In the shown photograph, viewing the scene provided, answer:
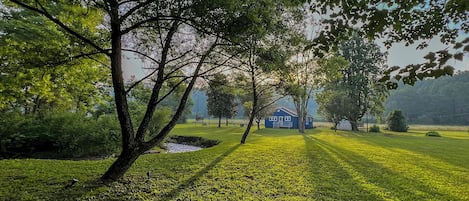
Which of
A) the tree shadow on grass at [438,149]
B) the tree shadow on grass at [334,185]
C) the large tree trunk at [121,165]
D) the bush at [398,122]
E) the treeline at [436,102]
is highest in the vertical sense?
the treeline at [436,102]

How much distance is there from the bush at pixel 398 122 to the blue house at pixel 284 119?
1234 centimetres

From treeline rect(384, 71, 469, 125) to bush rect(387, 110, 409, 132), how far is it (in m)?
23.2

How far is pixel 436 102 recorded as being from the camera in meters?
54.1

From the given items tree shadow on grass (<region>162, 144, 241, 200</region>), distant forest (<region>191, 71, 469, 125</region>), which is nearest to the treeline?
distant forest (<region>191, 71, 469, 125</region>)

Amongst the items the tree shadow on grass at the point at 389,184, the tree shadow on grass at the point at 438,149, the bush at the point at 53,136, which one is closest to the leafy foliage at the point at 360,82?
the tree shadow on grass at the point at 438,149

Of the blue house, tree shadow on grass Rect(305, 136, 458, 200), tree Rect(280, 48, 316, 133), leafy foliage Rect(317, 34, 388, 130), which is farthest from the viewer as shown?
the blue house

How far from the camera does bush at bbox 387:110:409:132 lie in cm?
3094

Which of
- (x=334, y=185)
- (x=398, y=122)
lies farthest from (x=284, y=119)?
(x=334, y=185)

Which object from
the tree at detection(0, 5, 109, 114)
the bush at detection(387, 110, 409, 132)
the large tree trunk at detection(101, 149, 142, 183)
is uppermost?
the tree at detection(0, 5, 109, 114)

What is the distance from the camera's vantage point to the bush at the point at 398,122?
30944 mm

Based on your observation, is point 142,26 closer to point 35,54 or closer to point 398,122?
point 35,54

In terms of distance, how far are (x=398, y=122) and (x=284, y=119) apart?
1533 centimetres

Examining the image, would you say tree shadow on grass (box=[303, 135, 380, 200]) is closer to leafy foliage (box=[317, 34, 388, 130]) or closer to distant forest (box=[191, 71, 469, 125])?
leafy foliage (box=[317, 34, 388, 130])

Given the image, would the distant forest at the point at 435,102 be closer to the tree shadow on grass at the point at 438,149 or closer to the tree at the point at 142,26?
the tree shadow on grass at the point at 438,149
